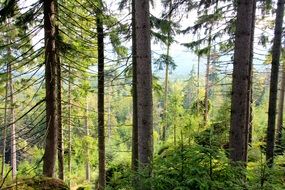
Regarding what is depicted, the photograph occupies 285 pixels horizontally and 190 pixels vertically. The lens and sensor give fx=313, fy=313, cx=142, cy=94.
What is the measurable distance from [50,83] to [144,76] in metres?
2.68

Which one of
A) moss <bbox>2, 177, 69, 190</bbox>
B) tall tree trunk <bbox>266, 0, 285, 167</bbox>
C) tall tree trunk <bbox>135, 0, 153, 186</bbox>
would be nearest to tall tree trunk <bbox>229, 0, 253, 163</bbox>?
tall tree trunk <bbox>135, 0, 153, 186</bbox>

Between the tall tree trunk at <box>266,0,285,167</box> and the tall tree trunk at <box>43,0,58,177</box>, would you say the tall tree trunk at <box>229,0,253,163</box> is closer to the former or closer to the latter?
the tall tree trunk at <box>266,0,285,167</box>

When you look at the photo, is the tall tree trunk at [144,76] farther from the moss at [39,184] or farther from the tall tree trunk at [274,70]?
the tall tree trunk at [274,70]

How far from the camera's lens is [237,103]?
17.6ft

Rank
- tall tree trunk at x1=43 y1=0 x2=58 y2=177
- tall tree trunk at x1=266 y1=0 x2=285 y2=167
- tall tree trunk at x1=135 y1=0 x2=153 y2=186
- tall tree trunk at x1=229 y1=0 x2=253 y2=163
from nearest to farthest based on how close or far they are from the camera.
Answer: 1. tall tree trunk at x1=135 y1=0 x2=153 y2=186
2. tall tree trunk at x1=229 y1=0 x2=253 y2=163
3. tall tree trunk at x1=43 y1=0 x2=58 y2=177
4. tall tree trunk at x1=266 y1=0 x2=285 y2=167

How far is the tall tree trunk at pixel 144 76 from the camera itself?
4.93 metres

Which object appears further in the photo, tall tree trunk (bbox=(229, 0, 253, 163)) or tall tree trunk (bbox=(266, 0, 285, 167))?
tall tree trunk (bbox=(266, 0, 285, 167))

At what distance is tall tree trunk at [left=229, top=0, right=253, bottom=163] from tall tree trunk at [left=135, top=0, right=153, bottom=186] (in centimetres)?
151

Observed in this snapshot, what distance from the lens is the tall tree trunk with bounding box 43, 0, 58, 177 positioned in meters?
6.65

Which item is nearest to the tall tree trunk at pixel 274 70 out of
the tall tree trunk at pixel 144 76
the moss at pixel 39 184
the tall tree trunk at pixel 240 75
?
the tall tree trunk at pixel 240 75

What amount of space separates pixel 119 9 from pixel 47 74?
3575 millimetres

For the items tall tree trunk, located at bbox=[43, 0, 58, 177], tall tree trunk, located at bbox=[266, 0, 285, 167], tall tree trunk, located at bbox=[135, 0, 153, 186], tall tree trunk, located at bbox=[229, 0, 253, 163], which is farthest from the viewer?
tall tree trunk, located at bbox=[266, 0, 285, 167]

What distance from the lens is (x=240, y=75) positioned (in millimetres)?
5324

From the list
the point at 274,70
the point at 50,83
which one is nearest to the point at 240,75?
the point at 274,70
